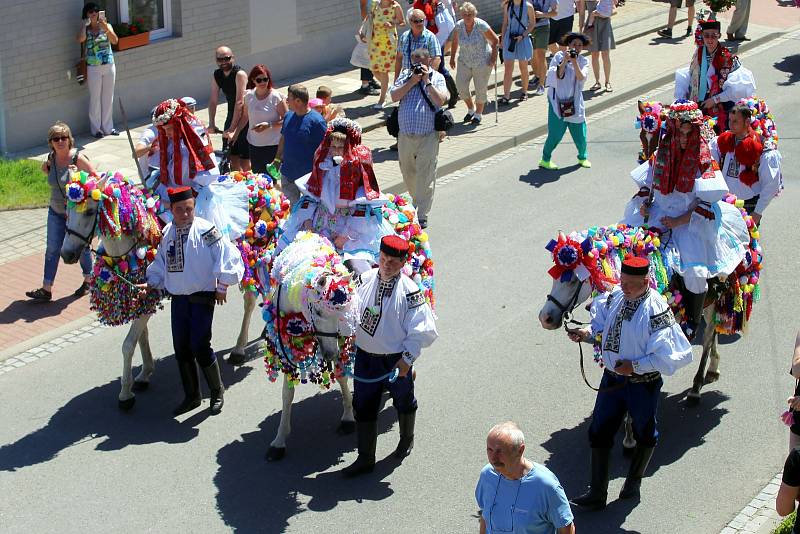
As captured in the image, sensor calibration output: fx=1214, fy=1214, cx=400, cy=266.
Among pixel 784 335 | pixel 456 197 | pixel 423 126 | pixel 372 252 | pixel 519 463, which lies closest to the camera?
pixel 519 463

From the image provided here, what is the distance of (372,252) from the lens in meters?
9.66

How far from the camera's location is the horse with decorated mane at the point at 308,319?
8391 mm

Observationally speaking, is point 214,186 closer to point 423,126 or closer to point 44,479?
point 44,479

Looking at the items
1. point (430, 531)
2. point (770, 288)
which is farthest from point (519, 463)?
point (770, 288)

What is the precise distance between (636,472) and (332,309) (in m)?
2.41

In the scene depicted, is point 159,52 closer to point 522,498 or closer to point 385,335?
point 385,335

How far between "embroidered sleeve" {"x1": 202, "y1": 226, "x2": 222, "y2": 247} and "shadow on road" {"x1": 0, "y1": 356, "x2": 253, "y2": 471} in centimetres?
144

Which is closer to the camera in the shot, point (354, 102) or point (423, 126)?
point (423, 126)

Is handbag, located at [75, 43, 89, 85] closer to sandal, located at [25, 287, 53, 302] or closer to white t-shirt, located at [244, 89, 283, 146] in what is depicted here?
white t-shirt, located at [244, 89, 283, 146]

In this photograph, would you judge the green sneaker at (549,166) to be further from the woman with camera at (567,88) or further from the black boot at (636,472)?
the black boot at (636,472)

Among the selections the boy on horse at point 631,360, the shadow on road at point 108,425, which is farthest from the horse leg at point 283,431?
A: the boy on horse at point 631,360

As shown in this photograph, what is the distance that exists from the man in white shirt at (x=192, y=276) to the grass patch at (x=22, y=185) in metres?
5.45

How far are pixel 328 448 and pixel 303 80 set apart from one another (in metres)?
11.8

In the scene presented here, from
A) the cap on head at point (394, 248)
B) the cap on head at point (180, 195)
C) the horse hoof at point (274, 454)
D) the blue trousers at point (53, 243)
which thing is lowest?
the horse hoof at point (274, 454)
